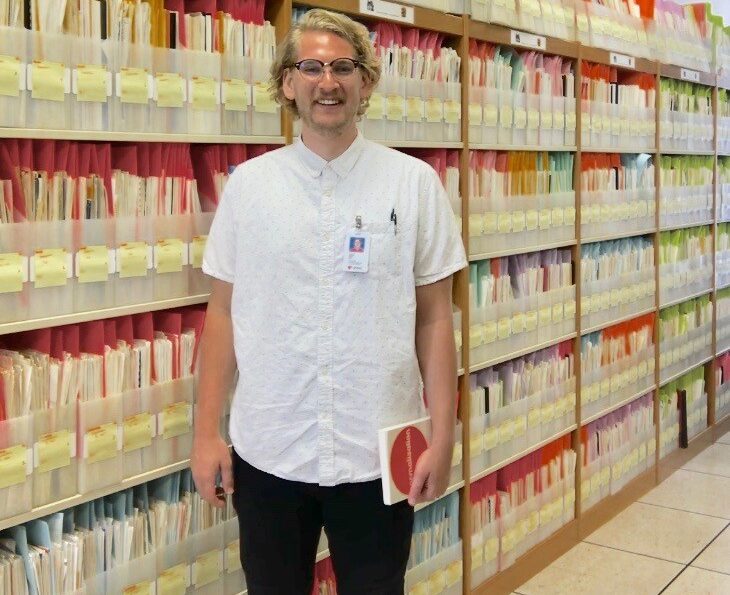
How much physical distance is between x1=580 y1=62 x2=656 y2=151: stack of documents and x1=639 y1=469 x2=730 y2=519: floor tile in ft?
5.41

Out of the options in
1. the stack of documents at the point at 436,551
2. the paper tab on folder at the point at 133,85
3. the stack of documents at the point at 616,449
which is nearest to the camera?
the paper tab on folder at the point at 133,85

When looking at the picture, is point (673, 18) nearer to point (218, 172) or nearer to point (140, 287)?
point (218, 172)

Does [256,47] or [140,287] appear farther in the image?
[256,47]

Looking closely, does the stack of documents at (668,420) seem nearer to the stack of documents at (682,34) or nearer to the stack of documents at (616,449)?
the stack of documents at (616,449)

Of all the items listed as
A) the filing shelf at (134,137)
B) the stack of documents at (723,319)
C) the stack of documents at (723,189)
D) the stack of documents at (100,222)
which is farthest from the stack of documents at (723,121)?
the stack of documents at (100,222)

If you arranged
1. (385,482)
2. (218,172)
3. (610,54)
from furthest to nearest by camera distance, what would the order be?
(610,54) < (218,172) < (385,482)

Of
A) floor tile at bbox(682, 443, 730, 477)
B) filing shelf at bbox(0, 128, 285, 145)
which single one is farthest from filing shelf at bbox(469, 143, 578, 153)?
floor tile at bbox(682, 443, 730, 477)

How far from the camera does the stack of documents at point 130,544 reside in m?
1.96

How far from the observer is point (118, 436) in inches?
81.8

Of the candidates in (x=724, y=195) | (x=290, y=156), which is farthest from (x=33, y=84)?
(x=724, y=195)

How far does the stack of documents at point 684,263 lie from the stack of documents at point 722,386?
0.57 meters

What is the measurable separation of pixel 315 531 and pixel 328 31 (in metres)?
1.02

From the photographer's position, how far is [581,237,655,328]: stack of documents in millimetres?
3977

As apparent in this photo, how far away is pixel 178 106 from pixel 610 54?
2496mm
